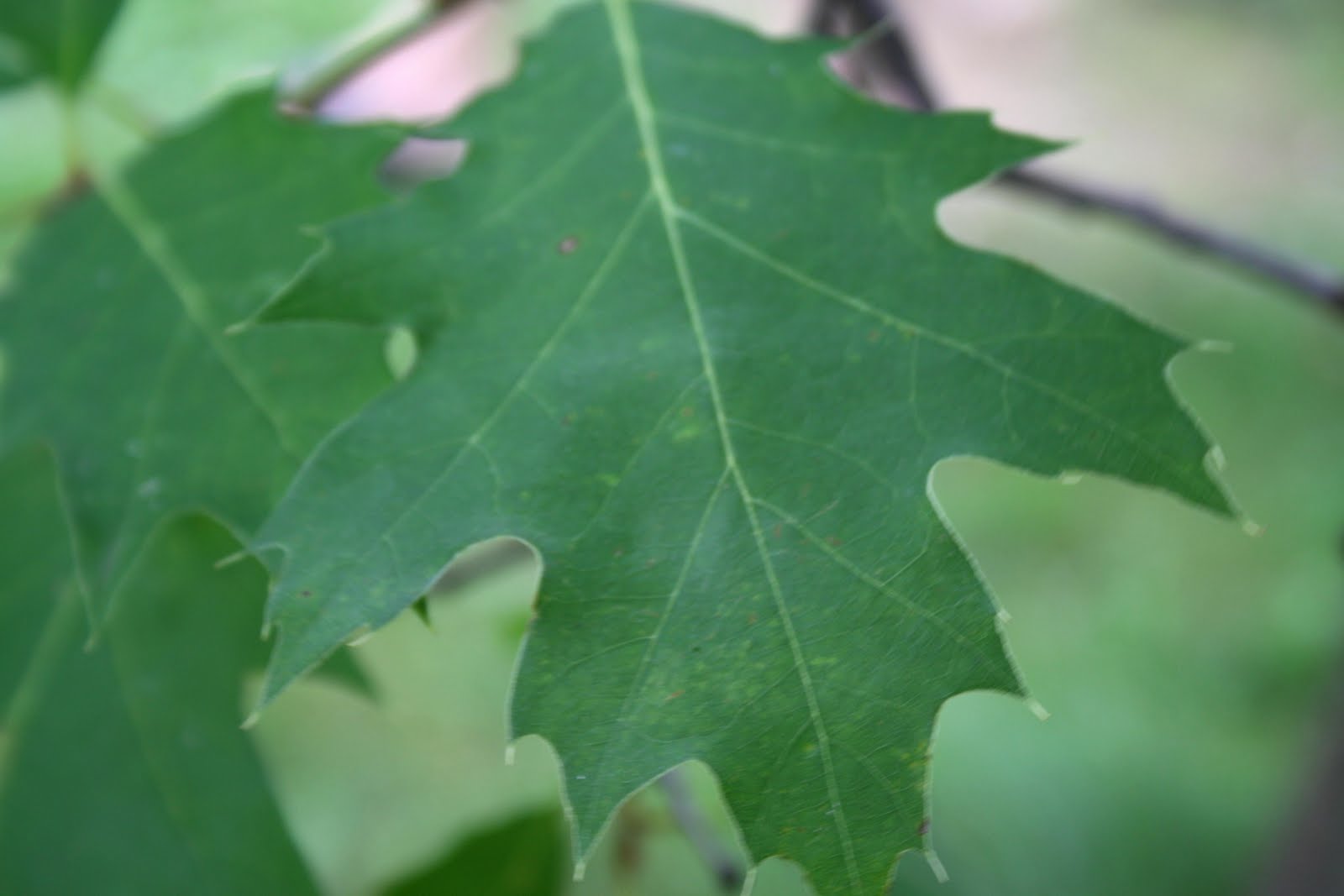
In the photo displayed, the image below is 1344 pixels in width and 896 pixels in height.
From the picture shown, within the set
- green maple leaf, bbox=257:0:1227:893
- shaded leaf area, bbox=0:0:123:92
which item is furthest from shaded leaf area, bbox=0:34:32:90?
green maple leaf, bbox=257:0:1227:893

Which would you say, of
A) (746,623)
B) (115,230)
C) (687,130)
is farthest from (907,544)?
(115,230)

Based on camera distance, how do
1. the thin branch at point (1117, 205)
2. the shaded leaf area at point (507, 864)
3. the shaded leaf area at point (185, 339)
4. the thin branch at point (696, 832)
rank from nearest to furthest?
the shaded leaf area at point (185, 339) → the thin branch at point (1117, 205) → the thin branch at point (696, 832) → the shaded leaf area at point (507, 864)

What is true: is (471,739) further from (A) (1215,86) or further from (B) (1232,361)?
(A) (1215,86)

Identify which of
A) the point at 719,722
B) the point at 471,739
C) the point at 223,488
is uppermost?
the point at 223,488

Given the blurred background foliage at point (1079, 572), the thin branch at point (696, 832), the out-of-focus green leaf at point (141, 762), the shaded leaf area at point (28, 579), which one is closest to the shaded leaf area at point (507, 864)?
the blurred background foliage at point (1079, 572)

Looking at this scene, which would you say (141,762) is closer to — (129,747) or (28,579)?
(129,747)

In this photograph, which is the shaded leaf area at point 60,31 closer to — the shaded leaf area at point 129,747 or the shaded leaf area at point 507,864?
the shaded leaf area at point 129,747
